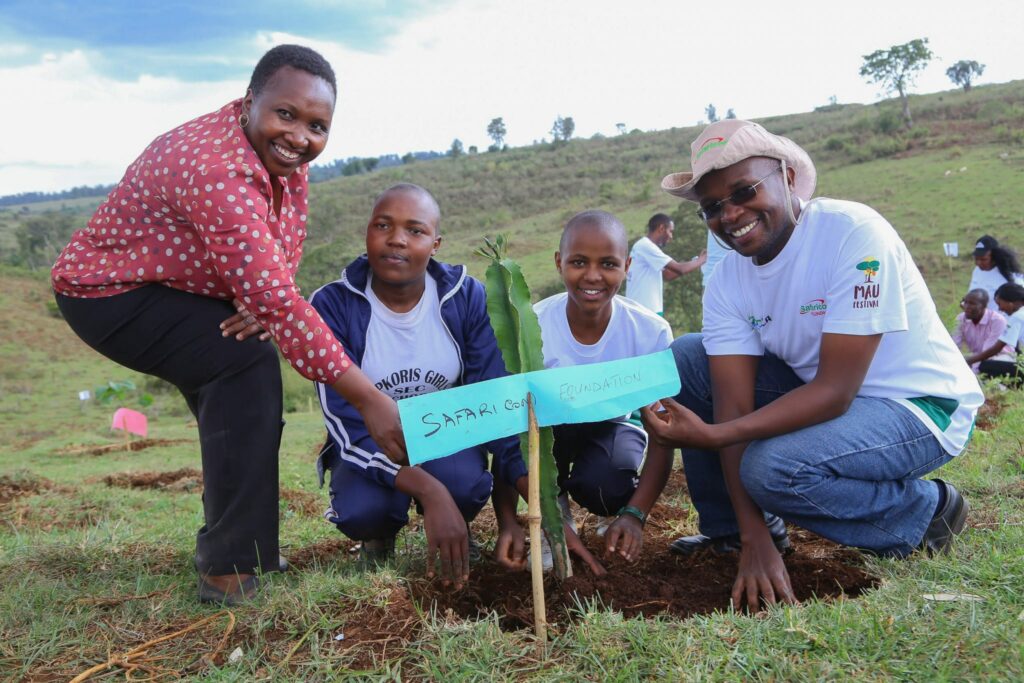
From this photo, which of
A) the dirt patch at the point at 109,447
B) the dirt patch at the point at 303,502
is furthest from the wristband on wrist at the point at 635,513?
the dirt patch at the point at 109,447

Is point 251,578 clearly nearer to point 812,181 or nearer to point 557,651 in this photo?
point 557,651

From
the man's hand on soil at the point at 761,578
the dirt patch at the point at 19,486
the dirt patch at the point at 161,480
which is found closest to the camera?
the man's hand on soil at the point at 761,578

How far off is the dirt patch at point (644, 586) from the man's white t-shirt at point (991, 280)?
21.5 feet

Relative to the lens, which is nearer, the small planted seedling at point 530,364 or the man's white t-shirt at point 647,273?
the small planted seedling at point 530,364

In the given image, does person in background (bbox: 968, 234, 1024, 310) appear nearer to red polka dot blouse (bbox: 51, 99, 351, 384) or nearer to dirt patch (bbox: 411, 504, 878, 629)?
dirt patch (bbox: 411, 504, 878, 629)

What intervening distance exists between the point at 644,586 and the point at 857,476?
70cm

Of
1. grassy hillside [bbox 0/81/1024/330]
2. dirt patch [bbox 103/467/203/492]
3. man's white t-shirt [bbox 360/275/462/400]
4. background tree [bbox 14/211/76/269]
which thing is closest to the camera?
man's white t-shirt [bbox 360/275/462/400]

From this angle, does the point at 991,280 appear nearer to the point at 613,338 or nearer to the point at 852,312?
the point at 613,338

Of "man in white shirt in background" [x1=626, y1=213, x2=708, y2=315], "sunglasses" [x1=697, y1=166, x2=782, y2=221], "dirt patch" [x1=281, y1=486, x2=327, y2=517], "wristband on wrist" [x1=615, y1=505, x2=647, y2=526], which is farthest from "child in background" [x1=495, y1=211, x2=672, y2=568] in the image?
"man in white shirt in background" [x1=626, y1=213, x2=708, y2=315]

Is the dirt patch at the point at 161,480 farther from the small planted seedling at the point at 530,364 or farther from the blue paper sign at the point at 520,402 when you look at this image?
the blue paper sign at the point at 520,402

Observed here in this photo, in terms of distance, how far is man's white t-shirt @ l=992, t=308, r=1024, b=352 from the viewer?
7.20 metres

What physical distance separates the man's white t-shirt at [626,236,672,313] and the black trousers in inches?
225

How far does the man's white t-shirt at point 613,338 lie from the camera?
9.43ft

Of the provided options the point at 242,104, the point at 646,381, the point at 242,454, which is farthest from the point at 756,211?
the point at 242,454
